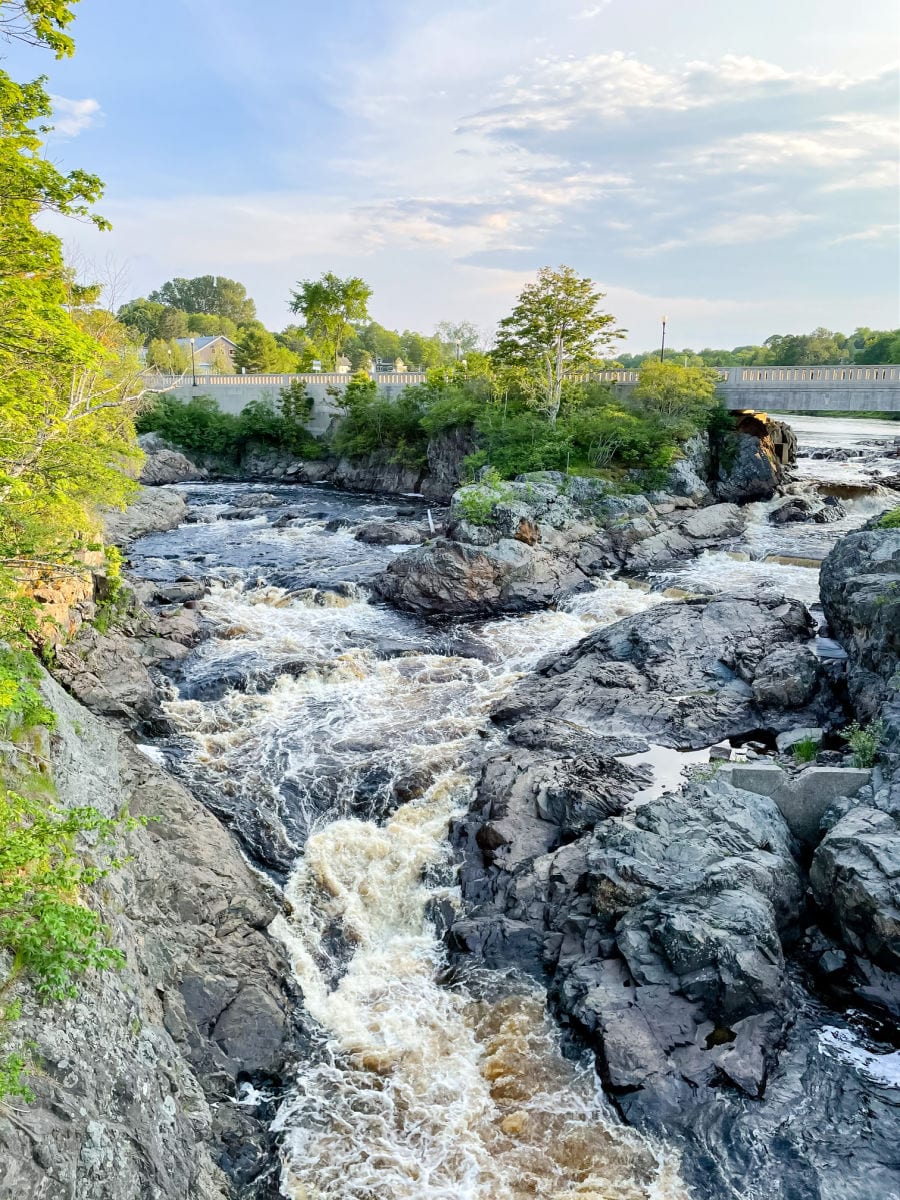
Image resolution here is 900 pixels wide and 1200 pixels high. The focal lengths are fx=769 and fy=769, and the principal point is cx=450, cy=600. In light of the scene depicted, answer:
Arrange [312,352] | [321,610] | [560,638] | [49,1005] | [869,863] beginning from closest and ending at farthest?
[49,1005] → [869,863] → [560,638] → [321,610] → [312,352]

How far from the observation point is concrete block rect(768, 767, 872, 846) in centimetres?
1172

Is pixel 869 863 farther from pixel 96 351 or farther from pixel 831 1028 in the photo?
pixel 96 351

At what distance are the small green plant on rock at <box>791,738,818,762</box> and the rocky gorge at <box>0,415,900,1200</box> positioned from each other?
0.30 meters

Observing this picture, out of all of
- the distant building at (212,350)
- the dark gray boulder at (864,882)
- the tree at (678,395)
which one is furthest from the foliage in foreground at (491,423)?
the distant building at (212,350)

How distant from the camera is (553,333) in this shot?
3728cm

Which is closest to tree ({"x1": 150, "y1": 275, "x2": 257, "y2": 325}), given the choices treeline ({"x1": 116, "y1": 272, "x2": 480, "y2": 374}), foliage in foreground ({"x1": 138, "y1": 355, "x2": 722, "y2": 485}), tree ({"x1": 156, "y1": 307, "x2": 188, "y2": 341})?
treeline ({"x1": 116, "y1": 272, "x2": 480, "y2": 374})

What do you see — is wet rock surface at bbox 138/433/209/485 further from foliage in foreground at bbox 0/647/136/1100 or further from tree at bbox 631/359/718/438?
foliage in foreground at bbox 0/647/136/1100

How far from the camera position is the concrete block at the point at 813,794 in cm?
1172

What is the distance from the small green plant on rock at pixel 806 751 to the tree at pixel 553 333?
2441 cm

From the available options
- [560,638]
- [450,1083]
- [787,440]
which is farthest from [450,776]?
[787,440]

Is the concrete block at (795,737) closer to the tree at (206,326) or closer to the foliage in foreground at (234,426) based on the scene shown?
the foliage in foreground at (234,426)

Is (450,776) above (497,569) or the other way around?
the other way around

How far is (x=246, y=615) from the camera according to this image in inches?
884

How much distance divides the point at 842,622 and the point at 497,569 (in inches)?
405
